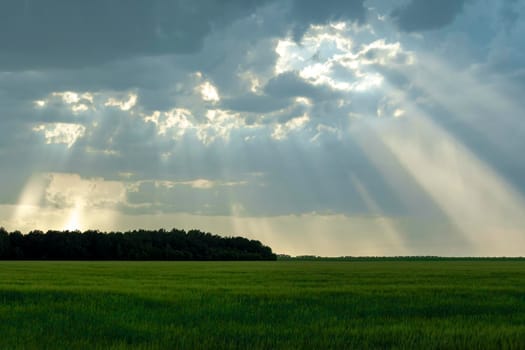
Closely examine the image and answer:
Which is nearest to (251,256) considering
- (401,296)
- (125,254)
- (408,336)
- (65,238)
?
(125,254)

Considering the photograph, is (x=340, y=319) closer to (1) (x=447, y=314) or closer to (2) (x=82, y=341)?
(1) (x=447, y=314)

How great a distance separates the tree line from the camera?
117m

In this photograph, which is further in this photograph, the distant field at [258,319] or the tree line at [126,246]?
the tree line at [126,246]

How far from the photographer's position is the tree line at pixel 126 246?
117250 mm

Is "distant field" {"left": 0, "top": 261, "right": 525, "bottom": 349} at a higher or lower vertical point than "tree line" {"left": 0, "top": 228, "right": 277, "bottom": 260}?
lower

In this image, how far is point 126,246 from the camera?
12450 centimetres

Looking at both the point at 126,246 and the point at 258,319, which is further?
the point at 126,246

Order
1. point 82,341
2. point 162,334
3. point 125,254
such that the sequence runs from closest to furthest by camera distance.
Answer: point 82,341 < point 162,334 < point 125,254

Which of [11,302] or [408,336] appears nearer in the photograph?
[408,336]

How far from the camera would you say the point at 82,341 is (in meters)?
10.4

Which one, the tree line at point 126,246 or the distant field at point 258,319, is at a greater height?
the tree line at point 126,246

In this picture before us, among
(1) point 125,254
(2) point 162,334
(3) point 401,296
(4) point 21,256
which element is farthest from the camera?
(1) point 125,254

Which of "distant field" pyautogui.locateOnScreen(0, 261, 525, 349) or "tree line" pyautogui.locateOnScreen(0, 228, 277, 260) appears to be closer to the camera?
"distant field" pyautogui.locateOnScreen(0, 261, 525, 349)

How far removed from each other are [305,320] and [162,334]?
139 inches
